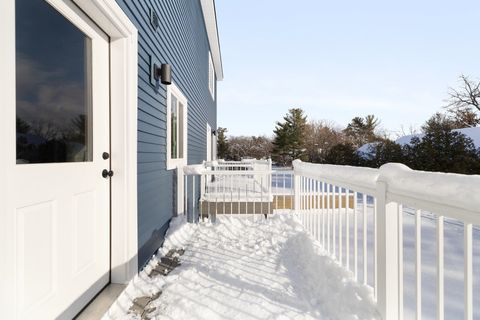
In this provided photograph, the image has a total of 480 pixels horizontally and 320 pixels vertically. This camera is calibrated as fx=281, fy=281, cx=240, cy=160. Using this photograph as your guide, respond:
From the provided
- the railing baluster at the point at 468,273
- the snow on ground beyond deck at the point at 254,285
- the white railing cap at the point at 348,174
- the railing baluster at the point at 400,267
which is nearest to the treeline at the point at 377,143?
the white railing cap at the point at 348,174

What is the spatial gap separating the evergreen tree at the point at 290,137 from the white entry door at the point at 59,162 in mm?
25670

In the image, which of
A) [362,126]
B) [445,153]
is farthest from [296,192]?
[362,126]

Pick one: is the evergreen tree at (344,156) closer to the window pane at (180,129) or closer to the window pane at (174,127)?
the window pane at (180,129)

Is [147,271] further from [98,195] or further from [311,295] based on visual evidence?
[311,295]

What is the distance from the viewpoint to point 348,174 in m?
2.19

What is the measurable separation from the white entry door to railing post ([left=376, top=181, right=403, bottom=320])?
5.95 feet

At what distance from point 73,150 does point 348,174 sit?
6.38ft

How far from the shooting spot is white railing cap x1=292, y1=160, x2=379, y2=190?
185cm

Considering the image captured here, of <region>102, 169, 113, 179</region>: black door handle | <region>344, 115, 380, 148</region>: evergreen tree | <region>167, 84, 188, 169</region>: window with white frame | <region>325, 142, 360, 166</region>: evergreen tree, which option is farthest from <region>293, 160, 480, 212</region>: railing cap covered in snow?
<region>344, 115, 380, 148</region>: evergreen tree

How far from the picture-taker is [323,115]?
33094 mm

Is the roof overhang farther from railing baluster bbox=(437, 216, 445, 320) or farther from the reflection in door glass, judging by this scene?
railing baluster bbox=(437, 216, 445, 320)

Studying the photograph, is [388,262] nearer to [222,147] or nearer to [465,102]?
[465,102]

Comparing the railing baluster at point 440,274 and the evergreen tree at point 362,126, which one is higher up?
the evergreen tree at point 362,126

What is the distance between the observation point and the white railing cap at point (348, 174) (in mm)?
1850
